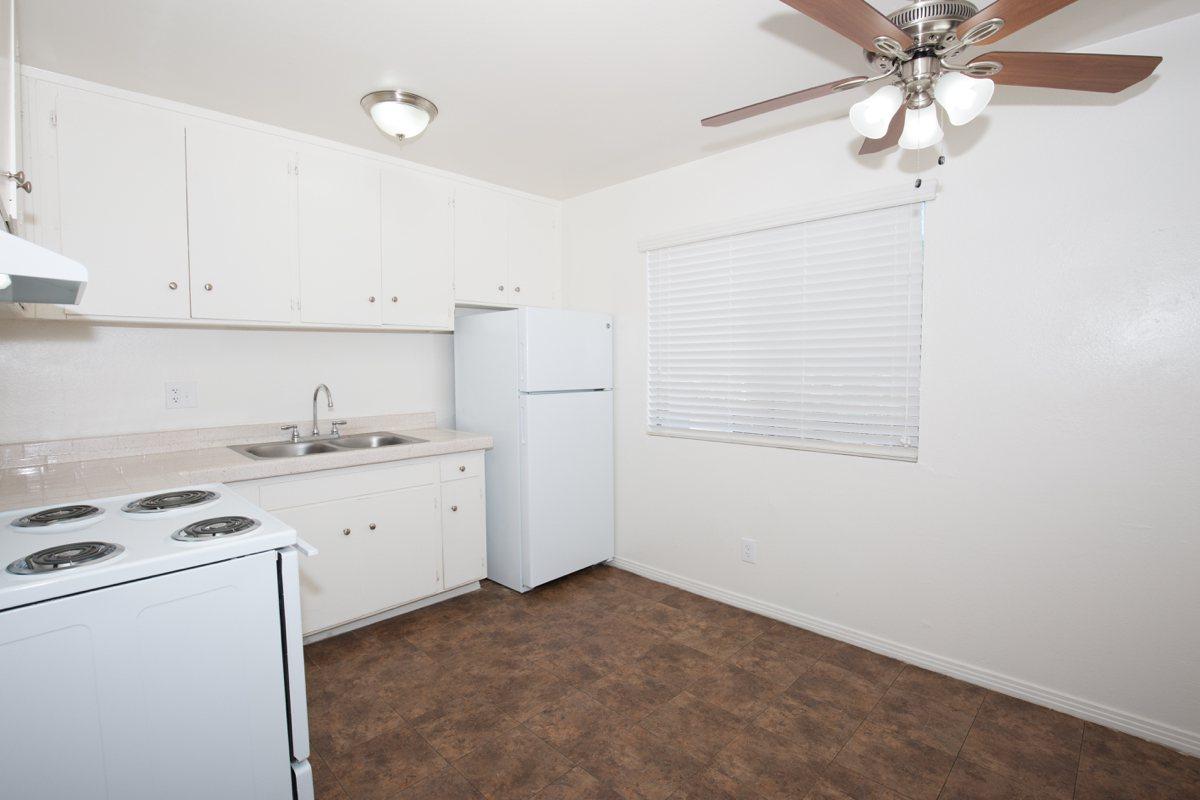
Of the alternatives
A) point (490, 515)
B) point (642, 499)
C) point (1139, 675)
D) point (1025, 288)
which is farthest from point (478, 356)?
point (1139, 675)

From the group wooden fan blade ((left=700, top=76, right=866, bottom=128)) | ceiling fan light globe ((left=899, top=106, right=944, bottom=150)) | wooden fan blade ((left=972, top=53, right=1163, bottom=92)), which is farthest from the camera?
ceiling fan light globe ((left=899, top=106, right=944, bottom=150))

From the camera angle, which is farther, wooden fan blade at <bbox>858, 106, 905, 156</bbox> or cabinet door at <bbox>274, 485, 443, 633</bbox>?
cabinet door at <bbox>274, 485, 443, 633</bbox>

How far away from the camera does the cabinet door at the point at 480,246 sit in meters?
3.30

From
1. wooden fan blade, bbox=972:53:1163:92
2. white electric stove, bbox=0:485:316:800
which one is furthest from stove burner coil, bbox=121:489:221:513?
wooden fan blade, bbox=972:53:1163:92

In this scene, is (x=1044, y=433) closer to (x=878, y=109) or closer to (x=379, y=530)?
(x=878, y=109)

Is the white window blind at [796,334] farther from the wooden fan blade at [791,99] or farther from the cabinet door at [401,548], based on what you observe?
the cabinet door at [401,548]

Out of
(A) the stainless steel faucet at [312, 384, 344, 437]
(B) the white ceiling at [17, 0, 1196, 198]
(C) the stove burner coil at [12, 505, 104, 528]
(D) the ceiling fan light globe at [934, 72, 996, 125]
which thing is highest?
(B) the white ceiling at [17, 0, 1196, 198]

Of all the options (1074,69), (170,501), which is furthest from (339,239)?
(1074,69)

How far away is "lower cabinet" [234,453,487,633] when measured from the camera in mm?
2525

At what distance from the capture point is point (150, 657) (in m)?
1.28

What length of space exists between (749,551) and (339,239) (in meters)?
2.64

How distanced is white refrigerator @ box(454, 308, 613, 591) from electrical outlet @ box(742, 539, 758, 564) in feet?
3.01

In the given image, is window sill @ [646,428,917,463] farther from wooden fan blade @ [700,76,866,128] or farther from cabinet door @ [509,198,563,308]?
wooden fan blade @ [700,76,866,128]

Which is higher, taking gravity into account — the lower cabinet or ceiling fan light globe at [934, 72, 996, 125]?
ceiling fan light globe at [934, 72, 996, 125]
